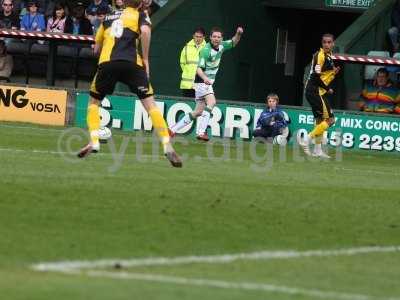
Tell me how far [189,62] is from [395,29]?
4226 mm

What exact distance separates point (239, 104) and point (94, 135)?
9.95 meters

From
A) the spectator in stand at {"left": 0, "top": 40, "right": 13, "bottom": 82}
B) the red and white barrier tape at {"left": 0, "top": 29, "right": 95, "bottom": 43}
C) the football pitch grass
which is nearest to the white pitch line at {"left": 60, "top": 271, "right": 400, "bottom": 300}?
the football pitch grass

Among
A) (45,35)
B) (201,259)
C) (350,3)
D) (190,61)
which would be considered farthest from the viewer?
(350,3)

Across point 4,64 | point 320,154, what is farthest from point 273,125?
point 4,64

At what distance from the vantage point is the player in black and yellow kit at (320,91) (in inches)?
858

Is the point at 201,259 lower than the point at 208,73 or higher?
lower

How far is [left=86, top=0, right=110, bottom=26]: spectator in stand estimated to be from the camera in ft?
94.9

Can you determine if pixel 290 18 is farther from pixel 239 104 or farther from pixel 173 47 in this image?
pixel 239 104

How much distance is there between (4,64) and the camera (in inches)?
1123

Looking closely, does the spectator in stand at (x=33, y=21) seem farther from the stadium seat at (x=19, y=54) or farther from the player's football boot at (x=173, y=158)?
the player's football boot at (x=173, y=158)

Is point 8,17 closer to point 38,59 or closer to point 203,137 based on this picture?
point 38,59

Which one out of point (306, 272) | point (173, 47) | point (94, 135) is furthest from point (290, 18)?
point (306, 272)

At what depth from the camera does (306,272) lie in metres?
8.99

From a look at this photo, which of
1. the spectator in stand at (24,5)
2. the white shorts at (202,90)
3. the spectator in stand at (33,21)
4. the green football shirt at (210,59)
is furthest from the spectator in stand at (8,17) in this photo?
the white shorts at (202,90)
